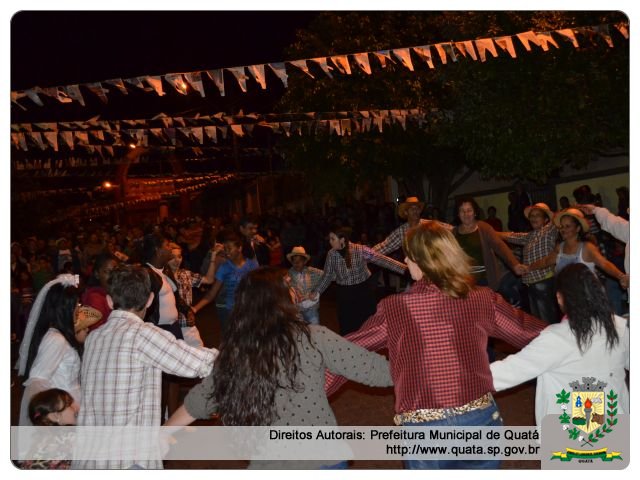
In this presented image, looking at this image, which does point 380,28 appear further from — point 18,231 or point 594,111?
point 18,231

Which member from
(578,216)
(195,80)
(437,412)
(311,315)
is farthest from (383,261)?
(437,412)

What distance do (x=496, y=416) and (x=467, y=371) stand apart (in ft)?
0.93

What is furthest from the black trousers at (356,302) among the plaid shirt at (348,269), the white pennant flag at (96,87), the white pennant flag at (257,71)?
the white pennant flag at (96,87)

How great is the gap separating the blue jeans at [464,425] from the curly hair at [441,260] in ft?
1.79

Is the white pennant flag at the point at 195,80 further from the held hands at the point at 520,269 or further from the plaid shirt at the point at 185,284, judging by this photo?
the held hands at the point at 520,269

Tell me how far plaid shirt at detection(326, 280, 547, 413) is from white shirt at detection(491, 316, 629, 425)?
24 cm

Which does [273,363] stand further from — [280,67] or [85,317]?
[280,67]

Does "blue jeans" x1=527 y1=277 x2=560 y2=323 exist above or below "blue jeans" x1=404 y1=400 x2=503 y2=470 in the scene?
above

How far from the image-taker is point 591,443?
14.1 feet

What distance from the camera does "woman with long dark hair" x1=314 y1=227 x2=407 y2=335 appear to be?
9766 millimetres

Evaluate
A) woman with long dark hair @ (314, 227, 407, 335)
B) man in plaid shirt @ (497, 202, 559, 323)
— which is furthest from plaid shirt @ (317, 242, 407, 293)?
man in plaid shirt @ (497, 202, 559, 323)

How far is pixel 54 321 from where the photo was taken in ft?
15.5

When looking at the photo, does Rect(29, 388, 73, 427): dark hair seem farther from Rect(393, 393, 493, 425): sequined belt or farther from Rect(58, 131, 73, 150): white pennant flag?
Rect(58, 131, 73, 150): white pennant flag

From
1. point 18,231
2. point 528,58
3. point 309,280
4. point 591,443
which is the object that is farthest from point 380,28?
point 18,231
